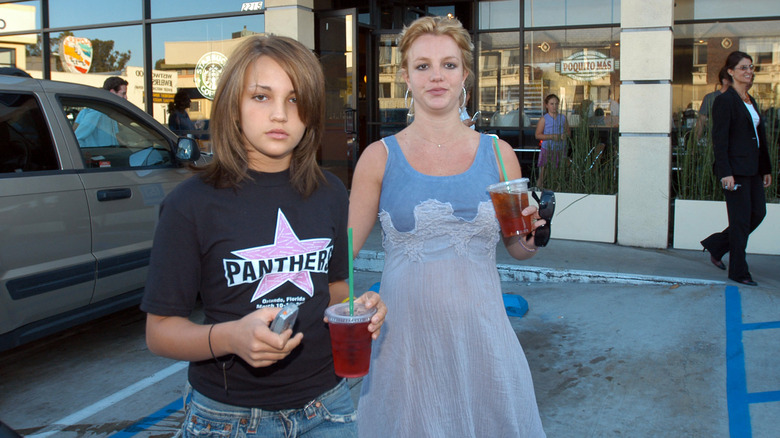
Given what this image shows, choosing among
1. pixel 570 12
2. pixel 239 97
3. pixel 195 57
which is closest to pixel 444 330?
pixel 239 97

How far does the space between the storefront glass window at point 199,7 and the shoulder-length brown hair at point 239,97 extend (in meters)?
10.1

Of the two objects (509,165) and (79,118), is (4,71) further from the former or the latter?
(509,165)

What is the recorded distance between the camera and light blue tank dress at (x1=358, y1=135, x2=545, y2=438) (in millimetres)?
2414

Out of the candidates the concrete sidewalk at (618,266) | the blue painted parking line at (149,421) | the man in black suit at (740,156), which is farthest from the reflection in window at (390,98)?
the blue painted parking line at (149,421)

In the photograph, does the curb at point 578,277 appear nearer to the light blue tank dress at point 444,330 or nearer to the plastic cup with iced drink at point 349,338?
the light blue tank dress at point 444,330

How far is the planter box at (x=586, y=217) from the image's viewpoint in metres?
8.36

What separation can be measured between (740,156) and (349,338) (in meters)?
5.50

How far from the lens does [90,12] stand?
12.9m

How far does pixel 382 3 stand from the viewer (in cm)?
1252

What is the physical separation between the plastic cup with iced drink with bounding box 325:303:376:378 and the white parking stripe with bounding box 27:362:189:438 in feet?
9.10

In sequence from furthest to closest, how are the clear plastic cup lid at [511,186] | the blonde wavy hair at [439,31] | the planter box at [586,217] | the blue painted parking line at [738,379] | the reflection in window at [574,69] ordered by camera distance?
the reflection in window at [574,69] < the planter box at [586,217] < the blue painted parking line at [738,379] < the blonde wavy hair at [439,31] < the clear plastic cup lid at [511,186]

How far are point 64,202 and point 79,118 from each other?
0.81m

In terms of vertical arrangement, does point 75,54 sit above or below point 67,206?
above

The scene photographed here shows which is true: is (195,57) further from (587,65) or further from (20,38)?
(587,65)
